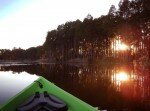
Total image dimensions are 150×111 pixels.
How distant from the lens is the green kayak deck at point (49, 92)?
671 centimetres

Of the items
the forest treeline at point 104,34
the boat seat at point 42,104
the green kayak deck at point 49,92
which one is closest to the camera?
the boat seat at point 42,104

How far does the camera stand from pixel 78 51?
134 metres

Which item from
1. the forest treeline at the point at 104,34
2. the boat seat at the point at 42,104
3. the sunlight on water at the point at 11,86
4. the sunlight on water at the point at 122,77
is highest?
the forest treeline at the point at 104,34

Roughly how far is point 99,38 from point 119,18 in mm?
25131

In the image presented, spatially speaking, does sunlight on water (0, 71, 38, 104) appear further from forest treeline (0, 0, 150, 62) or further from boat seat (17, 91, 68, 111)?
forest treeline (0, 0, 150, 62)

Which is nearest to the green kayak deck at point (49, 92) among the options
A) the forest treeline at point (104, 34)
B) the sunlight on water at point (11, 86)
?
the sunlight on water at point (11, 86)

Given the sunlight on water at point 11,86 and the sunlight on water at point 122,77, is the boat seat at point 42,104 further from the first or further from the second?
the sunlight on water at point 122,77

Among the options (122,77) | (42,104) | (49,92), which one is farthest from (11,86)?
(42,104)

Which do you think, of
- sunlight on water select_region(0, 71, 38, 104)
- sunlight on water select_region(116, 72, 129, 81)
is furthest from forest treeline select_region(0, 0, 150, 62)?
sunlight on water select_region(0, 71, 38, 104)

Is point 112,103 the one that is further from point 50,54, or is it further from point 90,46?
point 50,54

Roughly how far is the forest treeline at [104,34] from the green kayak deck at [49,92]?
5808 centimetres

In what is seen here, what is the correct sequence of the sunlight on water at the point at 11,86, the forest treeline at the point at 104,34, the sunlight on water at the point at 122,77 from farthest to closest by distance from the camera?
the forest treeline at the point at 104,34 → the sunlight on water at the point at 122,77 → the sunlight on water at the point at 11,86

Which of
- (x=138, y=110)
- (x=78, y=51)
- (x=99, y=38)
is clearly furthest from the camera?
(x=78, y=51)

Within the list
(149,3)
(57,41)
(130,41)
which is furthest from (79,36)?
(149,3)
